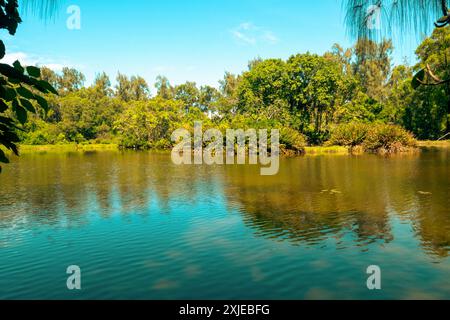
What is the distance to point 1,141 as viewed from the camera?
2318mm

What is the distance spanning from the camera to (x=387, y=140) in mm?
41125

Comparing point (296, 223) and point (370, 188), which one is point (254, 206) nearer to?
point (296, 223)

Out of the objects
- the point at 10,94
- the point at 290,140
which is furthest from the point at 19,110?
the point at 290,140

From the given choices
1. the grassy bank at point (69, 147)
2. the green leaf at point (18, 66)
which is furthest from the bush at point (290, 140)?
the green leaf at point (18, 66)

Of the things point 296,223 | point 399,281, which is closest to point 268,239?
point 296,223

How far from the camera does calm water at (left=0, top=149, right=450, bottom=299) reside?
299 inches

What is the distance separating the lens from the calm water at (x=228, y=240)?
7.60 meters

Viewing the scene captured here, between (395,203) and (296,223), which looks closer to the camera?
(296,223)

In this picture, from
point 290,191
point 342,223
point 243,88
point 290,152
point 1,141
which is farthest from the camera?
point 243,88

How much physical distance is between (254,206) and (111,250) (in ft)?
21.8

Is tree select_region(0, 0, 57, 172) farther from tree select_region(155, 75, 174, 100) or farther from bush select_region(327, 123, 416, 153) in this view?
tree select_region(155, 75, 174, 100)

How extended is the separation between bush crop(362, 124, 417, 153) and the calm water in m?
21.4

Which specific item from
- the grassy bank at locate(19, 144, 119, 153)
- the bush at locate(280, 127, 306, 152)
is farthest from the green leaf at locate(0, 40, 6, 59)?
the grassy bank at locate(19, 144, 119, 153)

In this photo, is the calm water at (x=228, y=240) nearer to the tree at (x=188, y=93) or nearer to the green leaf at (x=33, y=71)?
the green leaf at (x=33, y=71)
